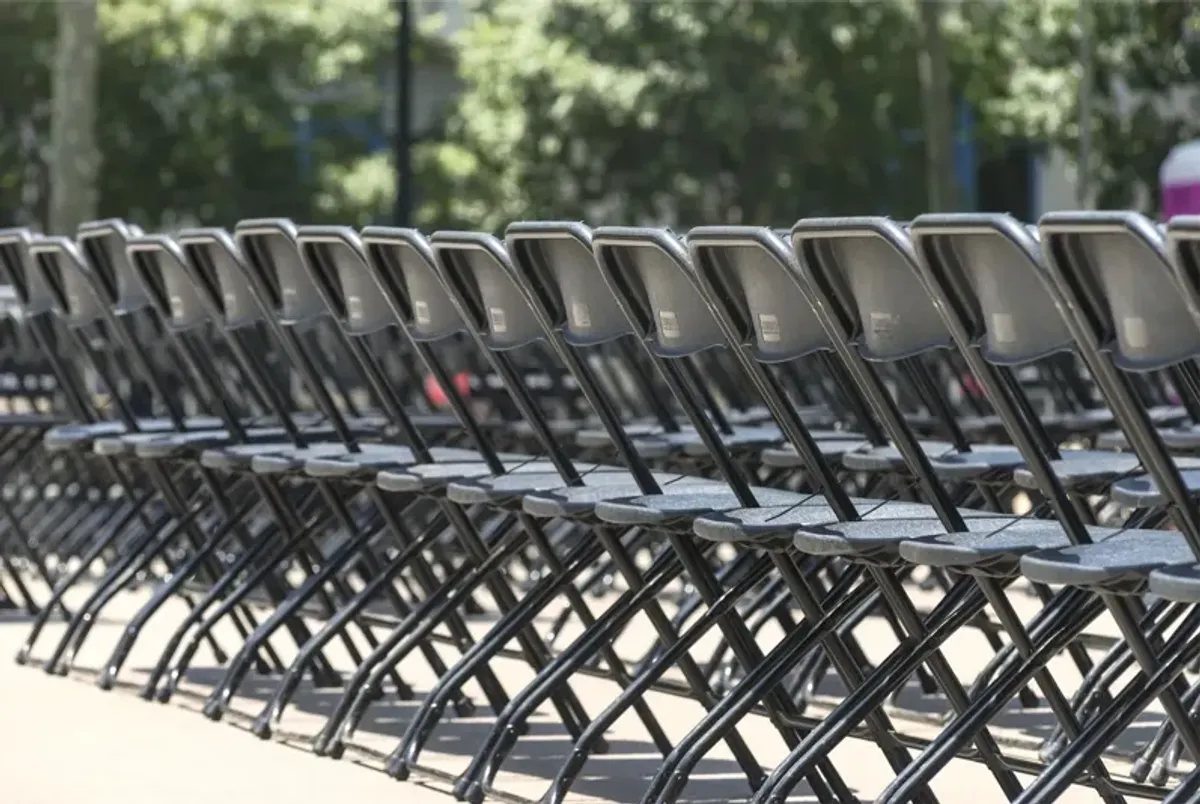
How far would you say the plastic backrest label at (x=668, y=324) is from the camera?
5.58 m

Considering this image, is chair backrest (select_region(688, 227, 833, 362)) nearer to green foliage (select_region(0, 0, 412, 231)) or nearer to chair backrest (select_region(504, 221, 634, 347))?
chair backrest (select_region(504, 221, 634, 347))

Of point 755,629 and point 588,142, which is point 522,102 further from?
point 755,629

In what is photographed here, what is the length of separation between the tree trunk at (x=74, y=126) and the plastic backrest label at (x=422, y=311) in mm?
18924

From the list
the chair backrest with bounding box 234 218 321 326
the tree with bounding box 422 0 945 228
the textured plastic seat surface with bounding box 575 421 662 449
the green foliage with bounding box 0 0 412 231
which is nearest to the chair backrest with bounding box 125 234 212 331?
the chair backrest with bounding box 234 218 321 326

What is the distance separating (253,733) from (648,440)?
65.7 inches

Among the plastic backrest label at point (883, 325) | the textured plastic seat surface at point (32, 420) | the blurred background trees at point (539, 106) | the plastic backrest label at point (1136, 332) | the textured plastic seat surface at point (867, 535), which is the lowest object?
the blurred background trees at point (539, 106)

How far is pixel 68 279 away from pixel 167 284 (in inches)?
23.5

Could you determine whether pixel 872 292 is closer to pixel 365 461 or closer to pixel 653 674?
pixel 653 674

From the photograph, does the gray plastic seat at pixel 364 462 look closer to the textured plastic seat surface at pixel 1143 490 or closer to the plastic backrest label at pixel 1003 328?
the textured plastic seat surface at pixel 1143 490

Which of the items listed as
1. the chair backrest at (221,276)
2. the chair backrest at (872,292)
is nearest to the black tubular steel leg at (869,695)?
the chair backrest at (872,292)

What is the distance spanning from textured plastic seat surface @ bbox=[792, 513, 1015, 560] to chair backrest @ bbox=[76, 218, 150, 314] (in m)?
3.09

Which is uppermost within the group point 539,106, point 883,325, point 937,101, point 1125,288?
point 1125,288

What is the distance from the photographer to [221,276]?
736cm

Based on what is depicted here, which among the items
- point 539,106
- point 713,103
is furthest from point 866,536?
point 539,106
